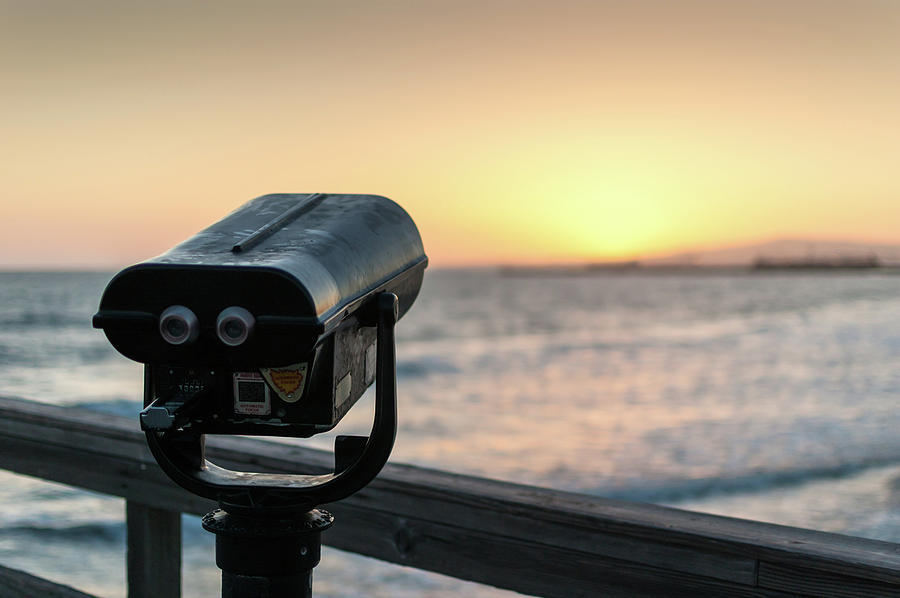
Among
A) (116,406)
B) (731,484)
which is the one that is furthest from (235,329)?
(116,406)

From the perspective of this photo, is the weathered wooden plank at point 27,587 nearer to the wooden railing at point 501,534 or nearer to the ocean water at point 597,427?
the wooden railing at point 501,534

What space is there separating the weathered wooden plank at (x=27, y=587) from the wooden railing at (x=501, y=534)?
0.57ft

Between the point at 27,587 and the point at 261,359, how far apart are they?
1304mm

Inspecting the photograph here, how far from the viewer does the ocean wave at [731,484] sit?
6582 millimetres

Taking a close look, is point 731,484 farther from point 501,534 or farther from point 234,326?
point 234,326

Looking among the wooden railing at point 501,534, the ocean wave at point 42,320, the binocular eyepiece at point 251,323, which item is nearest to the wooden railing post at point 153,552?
the wooden railing at point 501,534

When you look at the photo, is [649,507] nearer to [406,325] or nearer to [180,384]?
[180,384]

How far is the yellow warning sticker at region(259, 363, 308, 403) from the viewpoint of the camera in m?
1.00

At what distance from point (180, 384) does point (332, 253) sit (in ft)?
0.81

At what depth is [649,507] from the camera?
140 centimetres

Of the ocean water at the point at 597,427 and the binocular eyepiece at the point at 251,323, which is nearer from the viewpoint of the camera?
the binocular eyepiece at the point at 251,323

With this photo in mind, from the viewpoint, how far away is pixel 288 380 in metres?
1.00

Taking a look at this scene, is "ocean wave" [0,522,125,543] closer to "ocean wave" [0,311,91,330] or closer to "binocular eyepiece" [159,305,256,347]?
"binocular eyepiece" [159,305,256,347]

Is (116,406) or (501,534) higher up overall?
(501,534)
